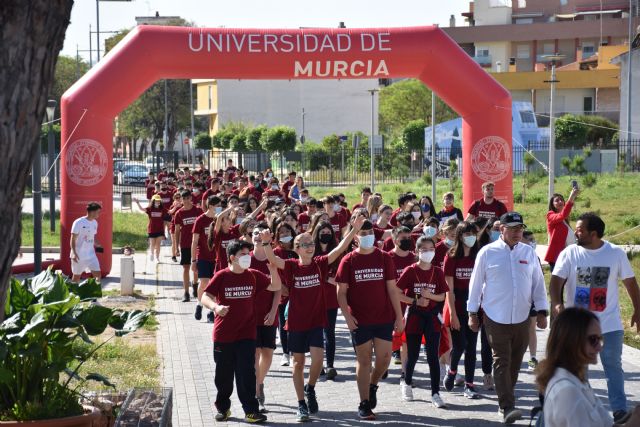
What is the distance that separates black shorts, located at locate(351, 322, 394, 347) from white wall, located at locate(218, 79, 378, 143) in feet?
238

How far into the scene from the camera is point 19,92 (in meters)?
4.79

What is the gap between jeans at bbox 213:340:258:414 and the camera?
10000 mm

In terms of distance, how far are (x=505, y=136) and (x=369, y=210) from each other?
4.55 meters

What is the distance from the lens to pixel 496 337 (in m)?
9.91

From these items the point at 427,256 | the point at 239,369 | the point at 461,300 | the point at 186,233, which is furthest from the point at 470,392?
the point at 186,233

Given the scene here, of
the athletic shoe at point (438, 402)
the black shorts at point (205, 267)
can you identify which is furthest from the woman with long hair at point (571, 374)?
the black shorts at point (205, 267)

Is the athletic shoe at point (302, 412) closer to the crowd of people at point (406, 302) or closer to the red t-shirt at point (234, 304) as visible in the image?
the crowd of people at point (406, 302)

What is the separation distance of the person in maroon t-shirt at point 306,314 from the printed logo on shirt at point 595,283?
2083 mm

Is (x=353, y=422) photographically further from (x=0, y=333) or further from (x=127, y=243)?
(x=127, y=243)

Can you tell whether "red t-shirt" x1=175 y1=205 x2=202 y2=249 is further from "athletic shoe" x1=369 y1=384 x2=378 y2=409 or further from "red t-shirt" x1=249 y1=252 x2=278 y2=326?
"athletic shoe" x1=369 y1=384 x2=378 y2=409

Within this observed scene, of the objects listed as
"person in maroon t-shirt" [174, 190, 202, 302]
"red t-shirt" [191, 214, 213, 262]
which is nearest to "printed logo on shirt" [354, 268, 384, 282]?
"red t-shirt" [191, 214, 213, 262]

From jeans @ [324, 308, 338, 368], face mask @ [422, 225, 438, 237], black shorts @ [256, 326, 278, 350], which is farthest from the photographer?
face mask @ [422, 225, 438, 237]

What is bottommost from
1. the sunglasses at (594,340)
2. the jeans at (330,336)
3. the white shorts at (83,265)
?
the jeans at (330,336)

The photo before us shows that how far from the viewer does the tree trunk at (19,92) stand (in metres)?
4.76
